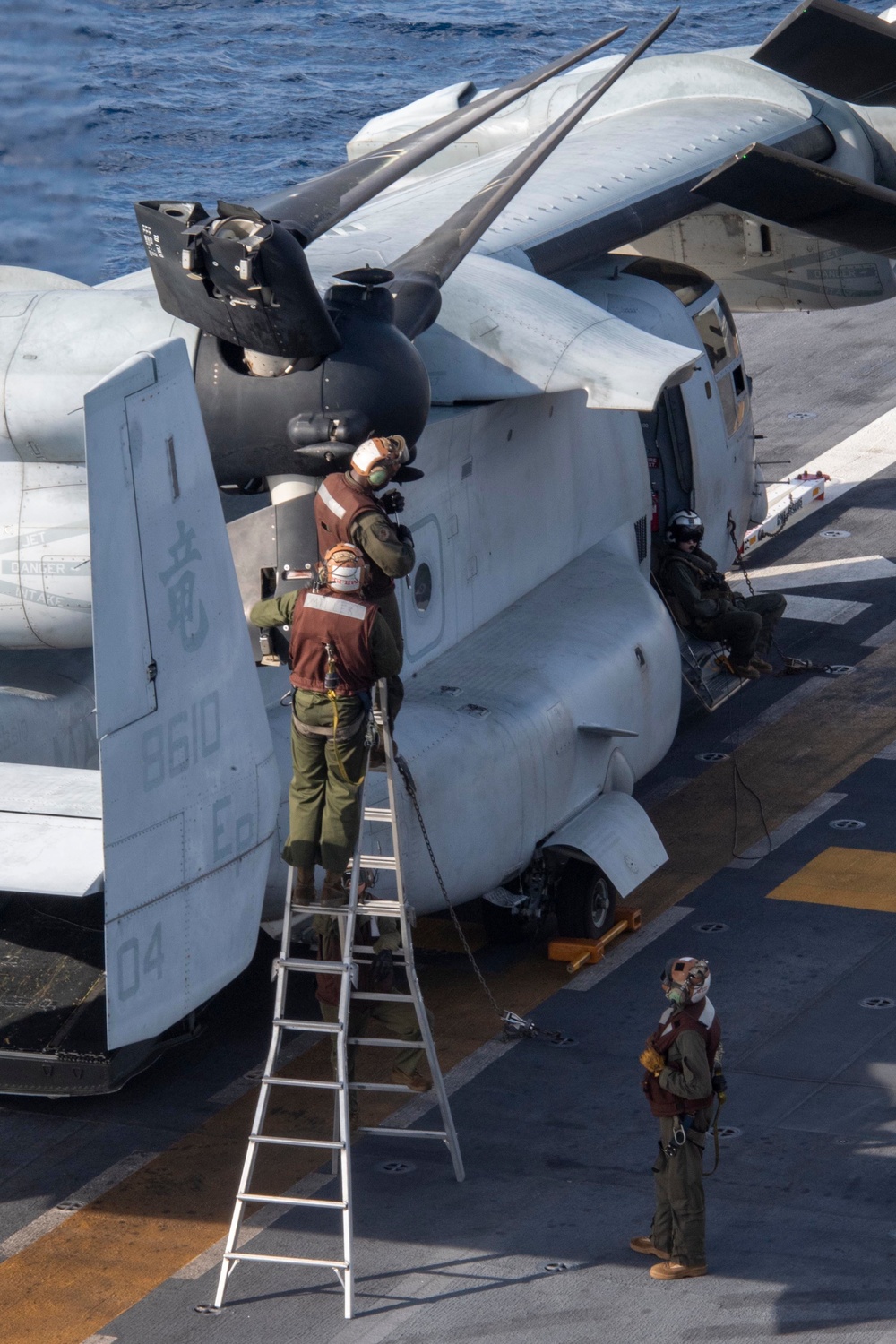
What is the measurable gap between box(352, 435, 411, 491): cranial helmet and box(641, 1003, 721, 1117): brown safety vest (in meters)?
3.48

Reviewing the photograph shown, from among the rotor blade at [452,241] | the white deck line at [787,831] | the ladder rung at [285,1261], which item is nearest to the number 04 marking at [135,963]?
the ladder rung at [285,1261]

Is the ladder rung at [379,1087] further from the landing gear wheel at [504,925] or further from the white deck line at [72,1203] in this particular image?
the landing gear wheel at [504,925]

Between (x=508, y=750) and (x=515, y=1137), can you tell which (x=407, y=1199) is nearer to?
(x=515, y=1137)

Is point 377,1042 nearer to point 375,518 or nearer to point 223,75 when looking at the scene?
point 375,518

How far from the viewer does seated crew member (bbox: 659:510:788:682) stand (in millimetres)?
17125

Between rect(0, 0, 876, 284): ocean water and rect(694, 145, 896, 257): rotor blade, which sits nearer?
rect(694, 145, 896, 257): rotor blade

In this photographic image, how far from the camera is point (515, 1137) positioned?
11703 millimetres

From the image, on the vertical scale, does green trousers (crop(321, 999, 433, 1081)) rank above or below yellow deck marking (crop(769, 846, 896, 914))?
above

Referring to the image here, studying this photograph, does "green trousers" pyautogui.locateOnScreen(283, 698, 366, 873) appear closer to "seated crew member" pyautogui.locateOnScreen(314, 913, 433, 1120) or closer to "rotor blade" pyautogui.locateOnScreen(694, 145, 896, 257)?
"seated crew member" pyautogui.locateOnScreen(314, 913, 433, 1120)

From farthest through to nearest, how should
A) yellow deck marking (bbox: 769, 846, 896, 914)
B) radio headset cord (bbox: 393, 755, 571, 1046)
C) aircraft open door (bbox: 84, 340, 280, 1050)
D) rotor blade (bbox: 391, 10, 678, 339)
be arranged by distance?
Answer: yellow deck marking (bbox: 769, 846, 896, 914), radio headset cord (bbox: 393, 755, 571, 1046), rotor blade (bbox: 391, 10, 678, 339), aircraft open door (bbox: 84, 340, 280, 1050)

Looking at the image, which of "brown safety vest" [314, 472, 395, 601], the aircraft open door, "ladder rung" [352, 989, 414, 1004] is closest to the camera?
the aircraft open door

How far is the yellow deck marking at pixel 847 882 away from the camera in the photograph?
1476 cm

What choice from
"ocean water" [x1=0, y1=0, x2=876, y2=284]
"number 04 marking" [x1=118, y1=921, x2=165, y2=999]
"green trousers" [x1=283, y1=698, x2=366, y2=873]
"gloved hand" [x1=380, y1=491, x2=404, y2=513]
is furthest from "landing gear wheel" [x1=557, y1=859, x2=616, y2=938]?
"ocean water" [x1=0, y1=0, x2=876, y2=284]

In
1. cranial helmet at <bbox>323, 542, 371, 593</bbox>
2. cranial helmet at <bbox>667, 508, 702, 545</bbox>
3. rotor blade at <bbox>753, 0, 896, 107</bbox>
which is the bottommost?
cranial helmet at <bbox>667, 508, 702, 545</bbox>
